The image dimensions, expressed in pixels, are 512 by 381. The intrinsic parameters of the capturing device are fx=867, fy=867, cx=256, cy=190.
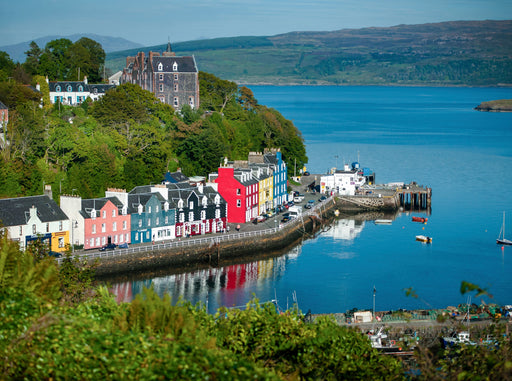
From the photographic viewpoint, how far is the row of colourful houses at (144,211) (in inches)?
1439

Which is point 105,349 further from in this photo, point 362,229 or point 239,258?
point 362,229


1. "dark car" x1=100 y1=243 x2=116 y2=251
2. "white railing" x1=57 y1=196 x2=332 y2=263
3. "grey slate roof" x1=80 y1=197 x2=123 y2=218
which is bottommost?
"white railing" x1=57 y1=196 x2=332 y2=263

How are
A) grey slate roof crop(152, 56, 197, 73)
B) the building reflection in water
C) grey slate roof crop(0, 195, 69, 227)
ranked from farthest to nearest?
grey slate roof crop(152, 56, 197, 73) → grey slate roof crop(0, 195, 69, 227) → the building reflection in water

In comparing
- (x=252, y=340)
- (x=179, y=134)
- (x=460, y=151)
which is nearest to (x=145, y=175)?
(x=179, y=134)

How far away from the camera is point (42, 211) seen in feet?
121

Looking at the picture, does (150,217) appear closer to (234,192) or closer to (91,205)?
(91,205)

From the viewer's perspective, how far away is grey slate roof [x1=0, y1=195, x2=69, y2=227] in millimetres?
35722

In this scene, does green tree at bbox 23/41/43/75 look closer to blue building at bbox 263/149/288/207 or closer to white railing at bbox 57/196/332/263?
blue building at bbox 263/149/288/207

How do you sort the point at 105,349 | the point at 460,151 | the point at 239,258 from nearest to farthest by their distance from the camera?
1. the point at 105,349
2. the point at 239,258
3. the point at 460,151

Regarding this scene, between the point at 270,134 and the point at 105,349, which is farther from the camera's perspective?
the point at 270,134

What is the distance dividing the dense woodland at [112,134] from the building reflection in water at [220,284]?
891cm

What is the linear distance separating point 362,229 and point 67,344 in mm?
37968

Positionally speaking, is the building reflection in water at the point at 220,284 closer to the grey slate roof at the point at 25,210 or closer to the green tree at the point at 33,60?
the grey slate roof at the point at 25,210

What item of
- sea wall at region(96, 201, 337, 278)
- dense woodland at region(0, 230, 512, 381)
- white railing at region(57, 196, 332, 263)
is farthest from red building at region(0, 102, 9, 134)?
dense woodland at region(0, 230, 512, 381)
